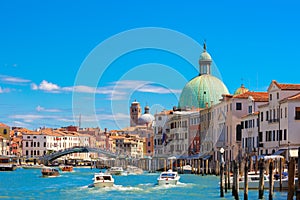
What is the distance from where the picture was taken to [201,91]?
65.6 m

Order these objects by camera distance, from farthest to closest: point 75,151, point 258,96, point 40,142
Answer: point 40,142, point 75,151, point 258,96

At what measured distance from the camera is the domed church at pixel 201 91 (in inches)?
2571

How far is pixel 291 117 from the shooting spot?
37250mm

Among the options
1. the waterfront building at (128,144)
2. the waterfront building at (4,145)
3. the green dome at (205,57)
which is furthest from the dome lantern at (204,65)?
the waterfront building at (128,144)

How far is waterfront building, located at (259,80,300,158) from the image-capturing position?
3719 cm

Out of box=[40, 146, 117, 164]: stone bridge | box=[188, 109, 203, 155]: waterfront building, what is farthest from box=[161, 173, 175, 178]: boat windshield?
box=[40, 146, 117, 164]: stone bridge

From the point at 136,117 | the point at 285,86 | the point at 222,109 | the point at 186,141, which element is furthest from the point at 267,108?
the point at 136,117

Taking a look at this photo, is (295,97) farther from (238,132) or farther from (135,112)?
(135,112)

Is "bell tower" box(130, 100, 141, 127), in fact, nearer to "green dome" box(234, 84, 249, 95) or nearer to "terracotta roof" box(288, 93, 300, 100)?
"green dome" box(234, 84, 249, 95)

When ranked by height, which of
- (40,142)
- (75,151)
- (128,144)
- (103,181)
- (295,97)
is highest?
(295,97)

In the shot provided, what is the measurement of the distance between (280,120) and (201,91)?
27.5 m

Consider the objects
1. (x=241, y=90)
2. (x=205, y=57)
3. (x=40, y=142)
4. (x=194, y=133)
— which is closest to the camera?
(x=194, y=133)

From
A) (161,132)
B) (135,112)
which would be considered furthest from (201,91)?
(135,112)

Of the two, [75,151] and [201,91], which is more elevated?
[201,91]
